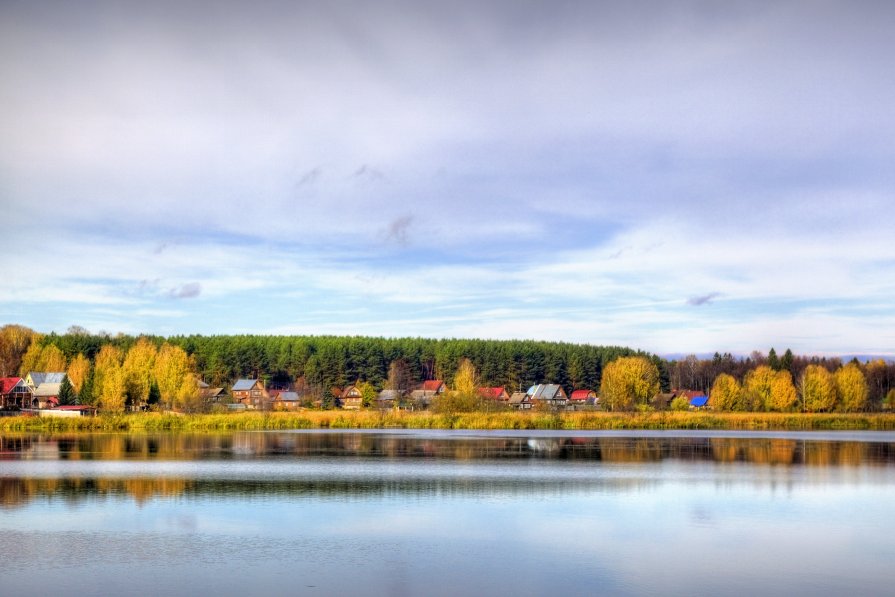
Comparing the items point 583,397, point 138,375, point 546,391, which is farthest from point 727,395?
point 138,375

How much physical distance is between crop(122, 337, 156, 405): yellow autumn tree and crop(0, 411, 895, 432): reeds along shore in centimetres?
1478

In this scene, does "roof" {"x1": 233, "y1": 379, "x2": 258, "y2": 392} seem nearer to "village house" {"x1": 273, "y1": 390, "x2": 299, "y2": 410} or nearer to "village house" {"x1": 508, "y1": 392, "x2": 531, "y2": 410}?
"village house" {"x1": 273, "y1": 390, "x2": 299, "y2": 410}

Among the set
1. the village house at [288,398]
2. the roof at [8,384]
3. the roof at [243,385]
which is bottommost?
the village house at [288,398]

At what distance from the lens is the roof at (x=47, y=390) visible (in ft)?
324

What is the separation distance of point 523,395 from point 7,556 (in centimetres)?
10967

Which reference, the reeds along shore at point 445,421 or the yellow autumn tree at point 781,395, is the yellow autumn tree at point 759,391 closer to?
the yellow autumn tree at point 781,395

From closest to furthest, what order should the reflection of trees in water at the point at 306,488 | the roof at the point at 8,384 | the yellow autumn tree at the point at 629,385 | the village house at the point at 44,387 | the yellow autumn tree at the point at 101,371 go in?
the reflection of trees in water at the point at 306,488
the yellow autumn tree at the point at 101,371
the yellow autumn tree at the point at 629,385
the roof at the point at 8,384
the village house at the point at 44,387

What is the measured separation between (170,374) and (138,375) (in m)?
3.33

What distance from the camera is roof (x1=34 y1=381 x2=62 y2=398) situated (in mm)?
98812

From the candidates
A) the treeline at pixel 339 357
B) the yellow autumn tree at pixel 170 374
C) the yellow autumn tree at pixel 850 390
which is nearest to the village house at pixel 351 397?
the treeline at pixel 339 357

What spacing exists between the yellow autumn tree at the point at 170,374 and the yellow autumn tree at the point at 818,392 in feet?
209

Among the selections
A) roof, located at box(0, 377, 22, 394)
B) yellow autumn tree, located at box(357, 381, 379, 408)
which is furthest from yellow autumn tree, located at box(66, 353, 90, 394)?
yellow autumn tree, located at box(357, 381, 379, 408)

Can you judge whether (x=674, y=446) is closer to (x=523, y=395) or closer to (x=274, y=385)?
(x=523, y=395)

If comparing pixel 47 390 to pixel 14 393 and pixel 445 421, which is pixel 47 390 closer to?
pixel 14 393
